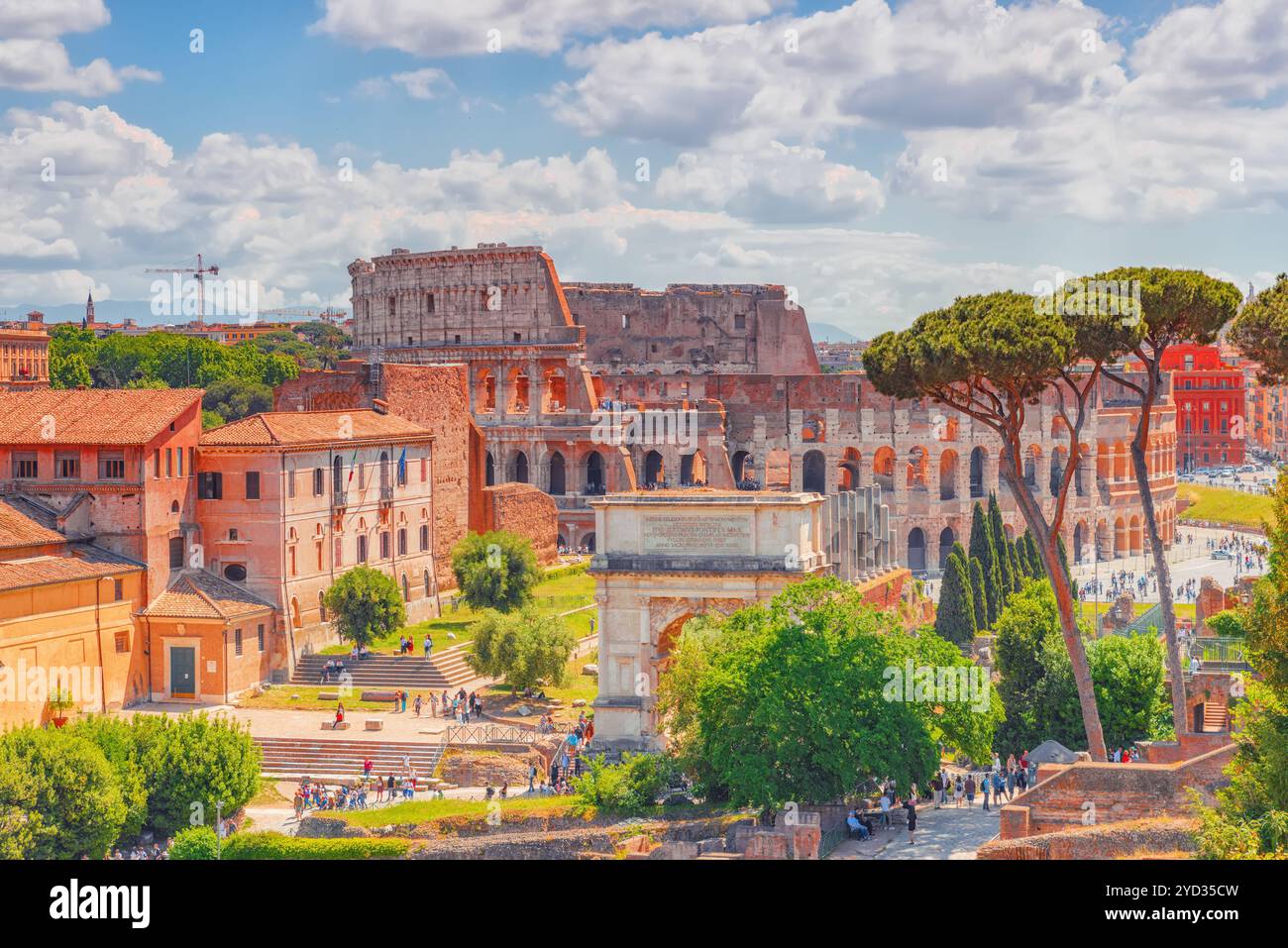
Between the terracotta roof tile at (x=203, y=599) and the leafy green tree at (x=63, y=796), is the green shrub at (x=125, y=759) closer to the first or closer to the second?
the leafy green tree at (x=63, y=796)

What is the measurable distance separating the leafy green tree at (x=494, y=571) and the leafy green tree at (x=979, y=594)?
49.5ft

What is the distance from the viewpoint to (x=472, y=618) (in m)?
56.0

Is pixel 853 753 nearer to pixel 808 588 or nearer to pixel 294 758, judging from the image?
pixel 808 588

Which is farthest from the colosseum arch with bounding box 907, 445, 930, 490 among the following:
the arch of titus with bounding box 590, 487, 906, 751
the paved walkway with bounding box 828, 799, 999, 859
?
the paved walkway with bounding box 828, 799, 999, 859

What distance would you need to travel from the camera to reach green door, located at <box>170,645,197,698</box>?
149 ft

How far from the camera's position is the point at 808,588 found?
112 feet

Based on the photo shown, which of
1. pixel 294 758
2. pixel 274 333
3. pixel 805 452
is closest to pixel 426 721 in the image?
pixel 294 758

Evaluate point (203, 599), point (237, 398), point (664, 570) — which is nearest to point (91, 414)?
point (203, 599)

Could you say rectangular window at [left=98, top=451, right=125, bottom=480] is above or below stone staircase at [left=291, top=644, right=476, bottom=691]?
above

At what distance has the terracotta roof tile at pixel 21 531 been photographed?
4259 cm

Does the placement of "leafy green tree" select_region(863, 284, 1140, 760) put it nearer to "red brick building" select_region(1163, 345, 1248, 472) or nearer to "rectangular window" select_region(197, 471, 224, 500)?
Answer: "rectangular window" select_region(197, 471, 224, 500)

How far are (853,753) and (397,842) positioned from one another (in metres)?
8.32

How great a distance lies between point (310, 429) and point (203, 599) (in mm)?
7305

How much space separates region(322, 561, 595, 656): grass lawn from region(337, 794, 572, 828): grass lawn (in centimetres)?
1504
